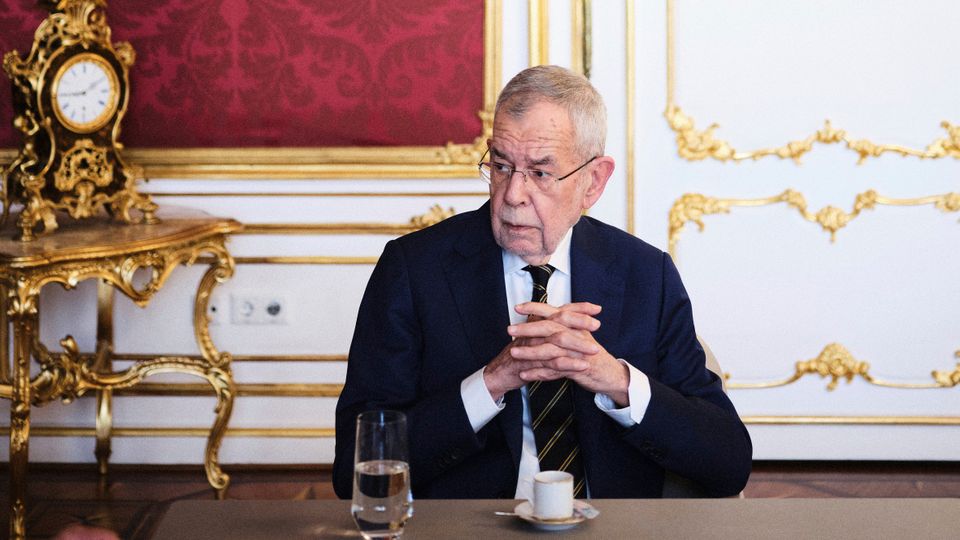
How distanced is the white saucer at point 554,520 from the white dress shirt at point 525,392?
331 mm

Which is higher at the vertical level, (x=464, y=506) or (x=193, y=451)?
(x=464, y=506)

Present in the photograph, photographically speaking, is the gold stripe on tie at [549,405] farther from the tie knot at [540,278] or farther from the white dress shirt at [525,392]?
the tie knot at [540,278]

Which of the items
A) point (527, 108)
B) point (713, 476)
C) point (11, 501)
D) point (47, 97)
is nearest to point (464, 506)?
point (713, 476)

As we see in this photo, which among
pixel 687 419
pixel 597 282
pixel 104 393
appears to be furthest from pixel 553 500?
pixel 104 393

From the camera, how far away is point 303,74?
3.82 m

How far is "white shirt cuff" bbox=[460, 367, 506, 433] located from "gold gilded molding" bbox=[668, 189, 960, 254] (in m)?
2.13

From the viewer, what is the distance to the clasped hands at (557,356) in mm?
1790

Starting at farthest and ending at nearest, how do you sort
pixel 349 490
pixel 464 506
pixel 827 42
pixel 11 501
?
pixel 827 42 → pixel 11 501 → pixel 349 490 → pixel 464 506

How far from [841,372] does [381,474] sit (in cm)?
294

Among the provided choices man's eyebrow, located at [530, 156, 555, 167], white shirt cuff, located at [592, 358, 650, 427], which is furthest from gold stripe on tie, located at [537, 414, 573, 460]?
man's eyebrow, located at [530, 156, 555, 167]

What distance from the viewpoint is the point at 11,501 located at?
308 centimetres

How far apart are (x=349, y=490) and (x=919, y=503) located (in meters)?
0.86

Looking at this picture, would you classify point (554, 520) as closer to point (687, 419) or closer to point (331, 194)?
point (687, 419)

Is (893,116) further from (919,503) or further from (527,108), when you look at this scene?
(919,503)
